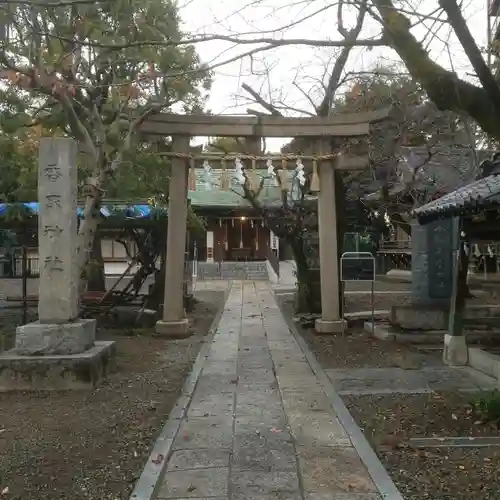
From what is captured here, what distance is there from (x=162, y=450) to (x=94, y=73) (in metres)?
7.58

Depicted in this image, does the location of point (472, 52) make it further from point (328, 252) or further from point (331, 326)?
point (331, 326)

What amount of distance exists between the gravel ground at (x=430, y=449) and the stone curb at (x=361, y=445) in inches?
3.1

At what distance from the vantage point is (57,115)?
10.6 m

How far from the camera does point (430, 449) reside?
522 cm

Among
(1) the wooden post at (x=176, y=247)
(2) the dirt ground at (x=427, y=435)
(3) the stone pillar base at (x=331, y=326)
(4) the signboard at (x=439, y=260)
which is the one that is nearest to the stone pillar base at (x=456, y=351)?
(2) the dirt ground at (x=427, y=435)

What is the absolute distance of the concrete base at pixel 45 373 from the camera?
A: 762cm

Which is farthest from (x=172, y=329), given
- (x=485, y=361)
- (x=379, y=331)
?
(x=485, y=361)

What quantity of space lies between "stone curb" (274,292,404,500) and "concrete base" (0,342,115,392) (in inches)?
128

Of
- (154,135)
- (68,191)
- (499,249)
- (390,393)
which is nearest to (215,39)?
(68,191)

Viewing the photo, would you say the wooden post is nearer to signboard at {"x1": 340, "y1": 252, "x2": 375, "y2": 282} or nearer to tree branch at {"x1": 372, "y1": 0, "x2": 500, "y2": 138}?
signboard at {"x1": 340, "y1": 252, "x2": 375, "y2": 282}

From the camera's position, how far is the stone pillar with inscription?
26.7 ft

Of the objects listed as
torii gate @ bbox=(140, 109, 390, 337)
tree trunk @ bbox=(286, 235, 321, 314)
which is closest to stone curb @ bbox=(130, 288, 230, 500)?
torii gate @ bbox=(140, 109, 390, 337)

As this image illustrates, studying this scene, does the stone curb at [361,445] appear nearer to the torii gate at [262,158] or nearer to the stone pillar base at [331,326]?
the stone pillar base at [331,326]

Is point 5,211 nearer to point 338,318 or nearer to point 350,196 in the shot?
point 338,318
